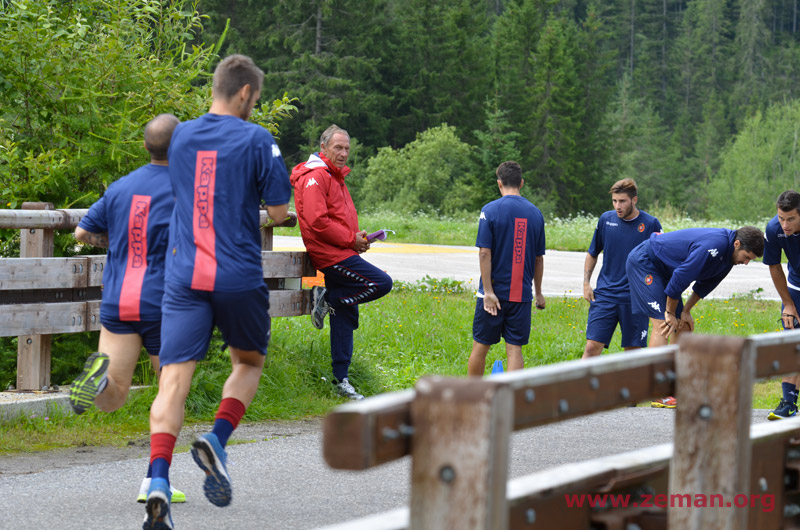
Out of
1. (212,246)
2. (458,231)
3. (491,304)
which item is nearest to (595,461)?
(212,246)

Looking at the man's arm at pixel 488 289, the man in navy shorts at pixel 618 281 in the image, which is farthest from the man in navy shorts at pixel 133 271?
the man in navy shorts at pixel 618 281

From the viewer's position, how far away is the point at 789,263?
27.7 feet

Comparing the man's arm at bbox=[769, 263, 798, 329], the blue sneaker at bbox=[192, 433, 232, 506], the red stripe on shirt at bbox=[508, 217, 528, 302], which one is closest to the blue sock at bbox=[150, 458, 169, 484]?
the blue sneaker at bbox=[192, 433, 232, 506]

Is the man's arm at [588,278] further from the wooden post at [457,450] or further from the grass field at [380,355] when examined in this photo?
the wooden post at [457,450]

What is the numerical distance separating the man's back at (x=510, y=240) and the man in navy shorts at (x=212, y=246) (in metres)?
3.73

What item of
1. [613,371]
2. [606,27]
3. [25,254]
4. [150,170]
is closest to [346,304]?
[25,254]

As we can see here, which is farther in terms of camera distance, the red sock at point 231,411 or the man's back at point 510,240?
the man's back at point 510,240

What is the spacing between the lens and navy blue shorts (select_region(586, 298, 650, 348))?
9367 mm

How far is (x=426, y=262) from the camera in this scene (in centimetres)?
2409

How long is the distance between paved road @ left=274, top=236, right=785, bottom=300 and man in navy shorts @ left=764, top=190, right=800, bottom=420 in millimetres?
8886

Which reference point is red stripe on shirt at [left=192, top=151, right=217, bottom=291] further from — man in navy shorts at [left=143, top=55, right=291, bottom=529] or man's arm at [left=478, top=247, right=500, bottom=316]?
man's arm at [left=478, top=247, right=500, bottom=316]

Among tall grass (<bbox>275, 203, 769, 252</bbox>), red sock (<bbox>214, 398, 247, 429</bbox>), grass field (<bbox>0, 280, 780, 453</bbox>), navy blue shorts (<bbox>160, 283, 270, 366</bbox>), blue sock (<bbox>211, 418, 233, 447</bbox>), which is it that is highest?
navy blue shorts (<bbox>160, 283, 270, 366</bbox>)

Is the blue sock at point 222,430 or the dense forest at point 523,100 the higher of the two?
the dense forest at point 523,100

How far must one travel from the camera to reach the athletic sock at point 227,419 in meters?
4.99
